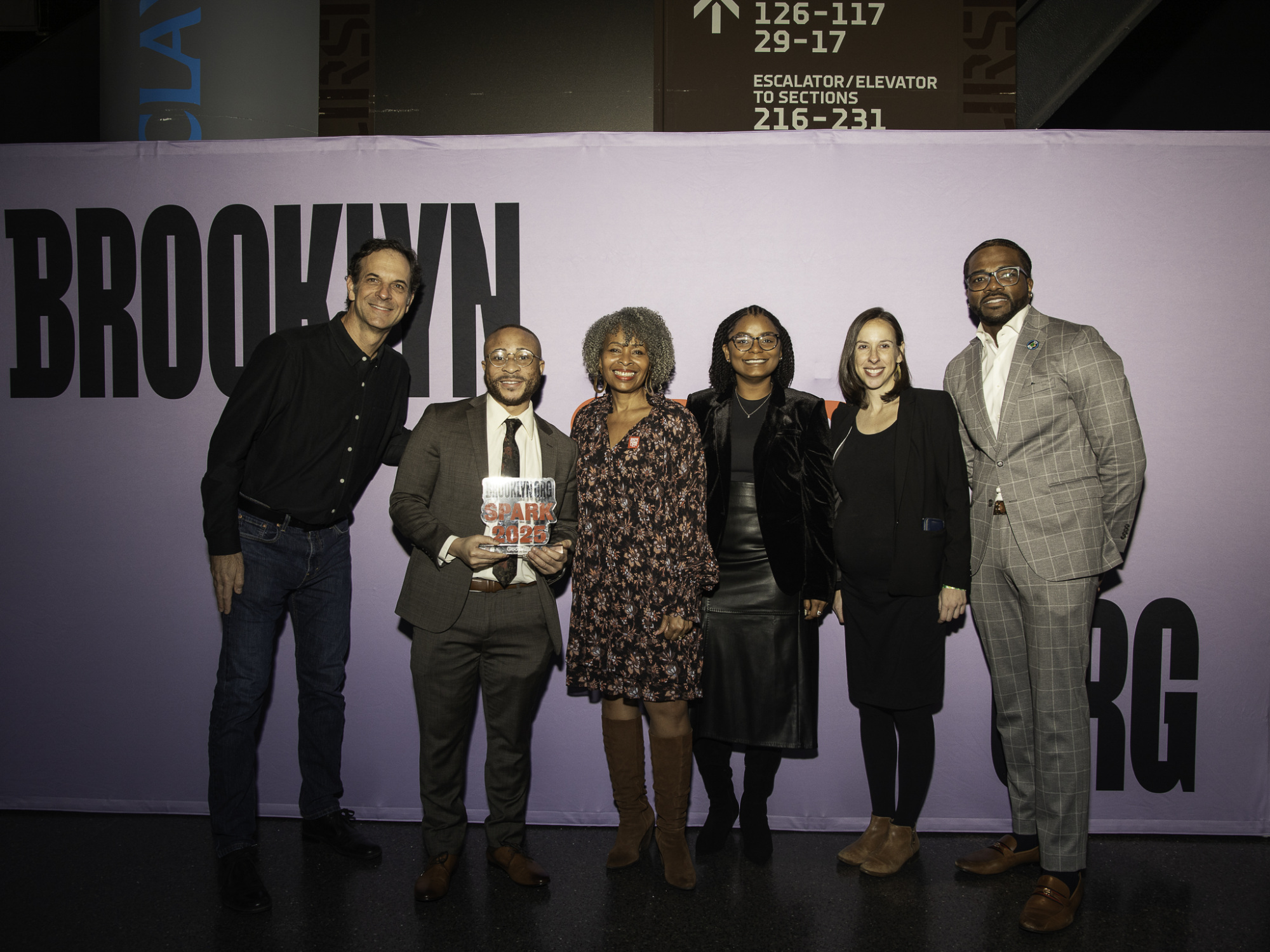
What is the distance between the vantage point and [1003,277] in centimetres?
280

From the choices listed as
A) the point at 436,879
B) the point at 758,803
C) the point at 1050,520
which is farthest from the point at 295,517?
the point at 1050,520

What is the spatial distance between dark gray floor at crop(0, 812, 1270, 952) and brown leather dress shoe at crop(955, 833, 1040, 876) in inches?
1.6

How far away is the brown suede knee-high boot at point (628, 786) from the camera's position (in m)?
2.76

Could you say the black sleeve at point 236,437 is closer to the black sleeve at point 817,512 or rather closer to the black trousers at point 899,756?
the black sleeve at point 817,512

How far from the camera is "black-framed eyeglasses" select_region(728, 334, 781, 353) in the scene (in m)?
2.84

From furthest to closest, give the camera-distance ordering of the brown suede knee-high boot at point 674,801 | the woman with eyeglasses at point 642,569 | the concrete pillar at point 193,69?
1. the concrete pillar at point 193,69
2. the brown suede knee-high boot at point 674,801
3. the woman with eyeglasses at point 642,569

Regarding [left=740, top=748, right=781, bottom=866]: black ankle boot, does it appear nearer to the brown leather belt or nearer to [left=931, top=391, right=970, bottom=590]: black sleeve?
[left=931, top=391, right=970, bottom=590]: black sleeve

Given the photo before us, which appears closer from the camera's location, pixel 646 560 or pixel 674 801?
pixel 646 560

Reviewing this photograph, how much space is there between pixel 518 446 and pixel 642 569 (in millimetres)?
661

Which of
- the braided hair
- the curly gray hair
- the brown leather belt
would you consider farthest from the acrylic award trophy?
the braided hair

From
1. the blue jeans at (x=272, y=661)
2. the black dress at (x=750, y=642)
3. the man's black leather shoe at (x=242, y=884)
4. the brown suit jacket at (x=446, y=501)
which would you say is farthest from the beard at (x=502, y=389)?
the man's black leather shoe at (x=242, y=884)

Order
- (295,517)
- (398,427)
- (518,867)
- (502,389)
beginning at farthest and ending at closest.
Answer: (398,427)
(295,517)
(518,867)
(502,389)

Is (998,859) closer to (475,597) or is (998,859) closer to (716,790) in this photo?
(716,790)

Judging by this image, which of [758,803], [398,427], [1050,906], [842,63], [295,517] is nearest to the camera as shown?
[1050,906]
